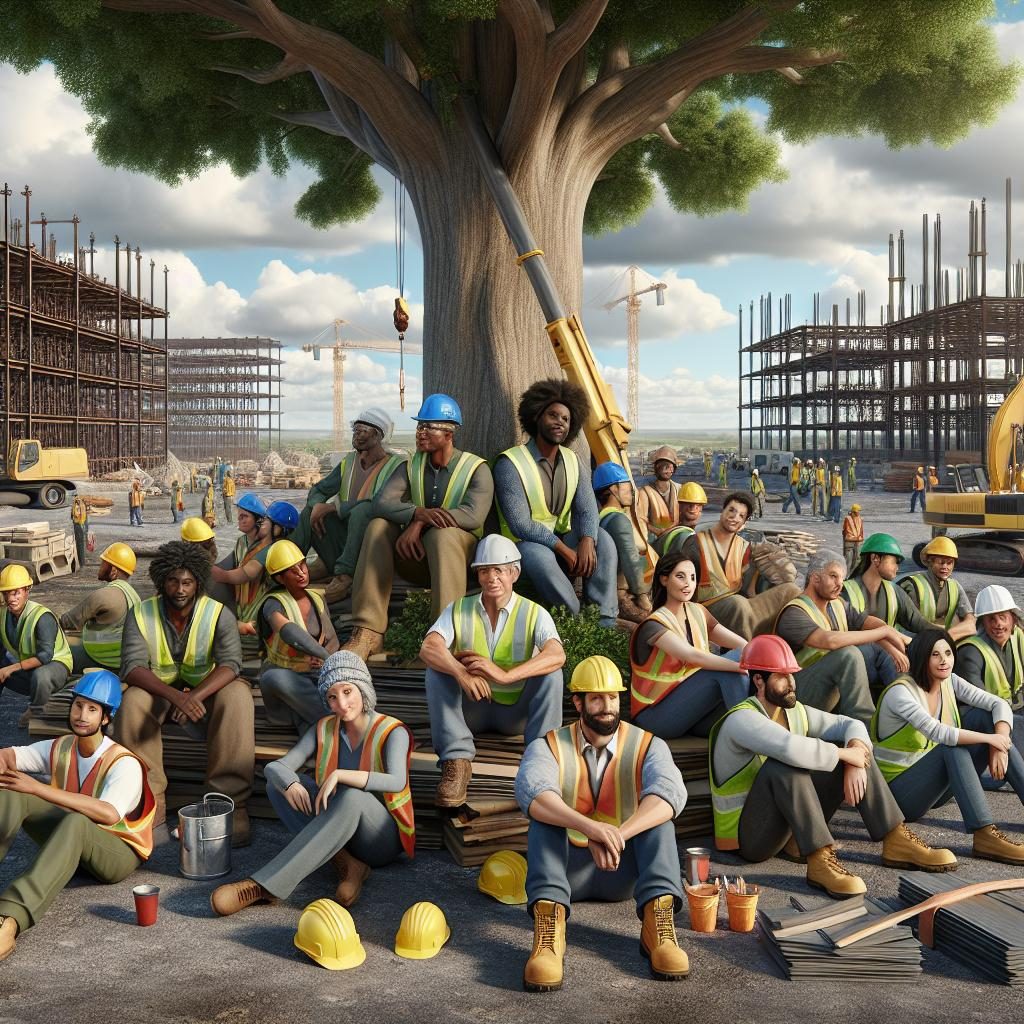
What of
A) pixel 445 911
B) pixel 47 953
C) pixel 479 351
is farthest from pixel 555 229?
pixel 47 953

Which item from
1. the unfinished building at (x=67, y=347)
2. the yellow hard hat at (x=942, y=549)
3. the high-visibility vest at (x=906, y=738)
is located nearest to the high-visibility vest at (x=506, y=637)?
the high-visibility vest at (x=906, y=738)

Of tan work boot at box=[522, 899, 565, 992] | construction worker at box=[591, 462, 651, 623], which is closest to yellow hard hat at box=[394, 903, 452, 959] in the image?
tan work boot at box=[522, 899, 565, 992]

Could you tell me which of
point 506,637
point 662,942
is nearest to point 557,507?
point 506,637

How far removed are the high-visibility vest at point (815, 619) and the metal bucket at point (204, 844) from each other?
3.60 metres

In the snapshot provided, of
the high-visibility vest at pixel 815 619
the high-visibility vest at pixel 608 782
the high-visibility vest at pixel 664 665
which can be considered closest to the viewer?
the high-visibility vest at pixel 608 782

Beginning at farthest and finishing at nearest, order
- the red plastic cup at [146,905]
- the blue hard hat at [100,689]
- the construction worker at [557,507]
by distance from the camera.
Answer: the construction worker at [557,507] < the blue hard hat at [100,689] < the red plastic cup at [146,905]

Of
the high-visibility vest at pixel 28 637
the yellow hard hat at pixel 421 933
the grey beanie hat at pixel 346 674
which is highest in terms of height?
the grey beanie hat at pixel 346 674

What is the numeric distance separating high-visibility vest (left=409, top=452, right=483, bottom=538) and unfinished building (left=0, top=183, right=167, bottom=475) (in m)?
30.4

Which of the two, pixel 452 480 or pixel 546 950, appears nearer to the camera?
pixel 546 950

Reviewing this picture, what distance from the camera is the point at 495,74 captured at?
33.3 feet

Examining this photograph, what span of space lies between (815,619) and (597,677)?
2.39m

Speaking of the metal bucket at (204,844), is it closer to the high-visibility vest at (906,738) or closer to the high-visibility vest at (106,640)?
the high-visibility vest at (106,640)

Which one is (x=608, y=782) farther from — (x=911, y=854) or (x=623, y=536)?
(x=623, y=536)

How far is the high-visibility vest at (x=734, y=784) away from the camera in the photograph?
5516 mm
